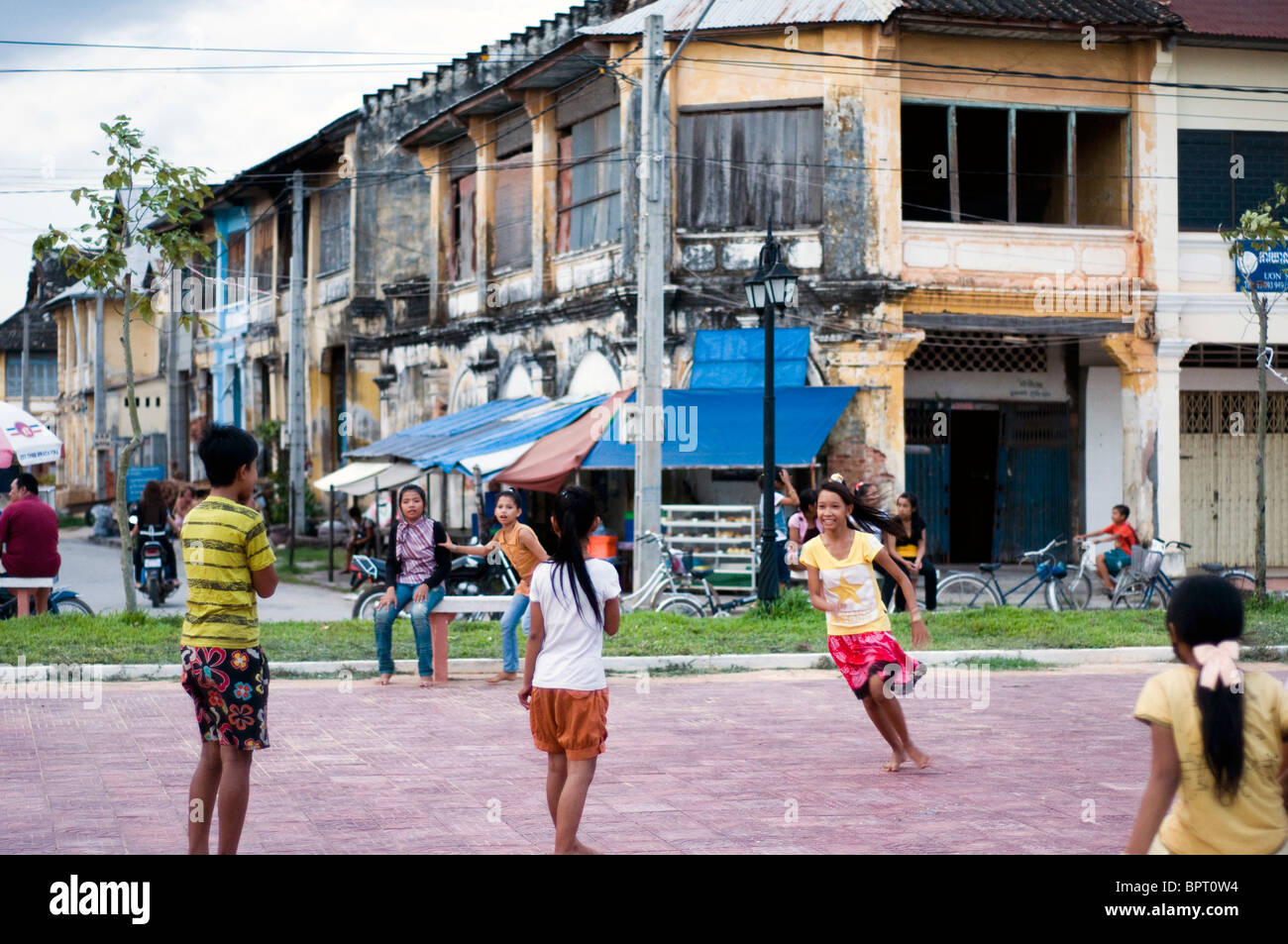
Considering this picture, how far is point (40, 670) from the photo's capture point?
12.4 metres

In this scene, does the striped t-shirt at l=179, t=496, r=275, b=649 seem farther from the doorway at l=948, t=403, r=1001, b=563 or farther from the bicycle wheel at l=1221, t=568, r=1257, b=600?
the doorway at l=948, t=403, r=1001, b=563

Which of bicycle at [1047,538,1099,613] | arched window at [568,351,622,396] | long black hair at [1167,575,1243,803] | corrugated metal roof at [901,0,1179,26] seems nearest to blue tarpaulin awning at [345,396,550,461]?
arched window at [568,351,622,396]

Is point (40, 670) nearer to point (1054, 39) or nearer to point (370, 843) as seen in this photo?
point (370, 843)

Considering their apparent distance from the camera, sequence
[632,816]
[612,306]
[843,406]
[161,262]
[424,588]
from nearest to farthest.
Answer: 1. [632,816]
2. [424,588]
3. [161,262]
4. [843,406]
5. [612,306]

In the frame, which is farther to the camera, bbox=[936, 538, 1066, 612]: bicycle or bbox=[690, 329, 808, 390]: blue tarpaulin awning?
bbox=[690, 329, 808, 390]: blue tarpaulin awning

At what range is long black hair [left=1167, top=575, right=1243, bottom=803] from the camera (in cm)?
384

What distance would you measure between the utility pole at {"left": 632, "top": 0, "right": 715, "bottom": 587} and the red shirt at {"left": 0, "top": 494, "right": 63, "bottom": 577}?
6546mm

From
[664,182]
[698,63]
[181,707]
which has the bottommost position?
[181,707]

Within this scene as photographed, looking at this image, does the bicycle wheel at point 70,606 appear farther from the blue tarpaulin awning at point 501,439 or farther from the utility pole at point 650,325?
the utility pole at point 650,325

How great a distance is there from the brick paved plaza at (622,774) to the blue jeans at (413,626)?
274 mm

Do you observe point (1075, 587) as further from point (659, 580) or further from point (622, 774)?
point (622, 774)

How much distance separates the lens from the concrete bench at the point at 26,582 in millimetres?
15133
